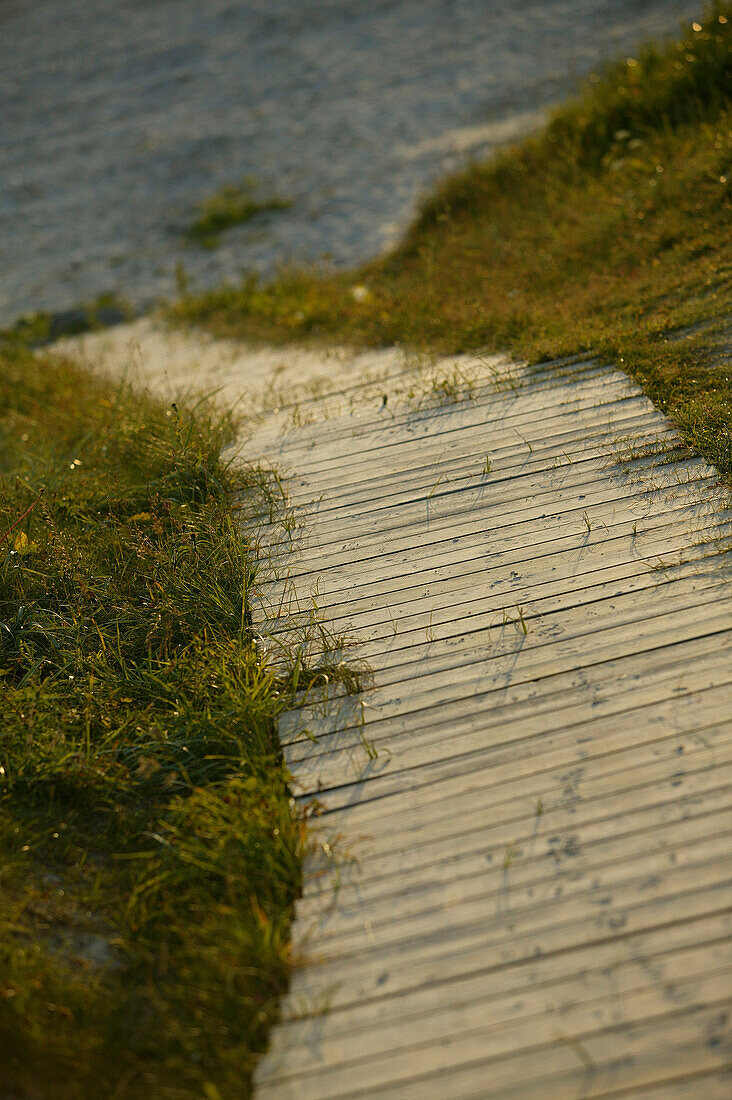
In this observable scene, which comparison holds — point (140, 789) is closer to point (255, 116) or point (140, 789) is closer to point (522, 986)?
point (522, 986)

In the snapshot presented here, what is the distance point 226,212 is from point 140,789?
29.4 feet

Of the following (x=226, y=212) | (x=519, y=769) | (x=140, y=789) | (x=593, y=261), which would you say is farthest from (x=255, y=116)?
(x=519, y=769)

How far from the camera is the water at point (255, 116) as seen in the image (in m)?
9.62

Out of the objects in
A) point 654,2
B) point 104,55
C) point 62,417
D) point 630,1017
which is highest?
point 104,55

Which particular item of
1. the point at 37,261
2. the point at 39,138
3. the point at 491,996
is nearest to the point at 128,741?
the point at 491,996

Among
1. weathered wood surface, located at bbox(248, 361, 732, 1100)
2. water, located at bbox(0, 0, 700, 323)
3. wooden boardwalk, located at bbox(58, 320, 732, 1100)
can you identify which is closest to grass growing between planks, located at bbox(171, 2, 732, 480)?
wooden boardwalk, located at bbox(58, 320, 732, 1100)

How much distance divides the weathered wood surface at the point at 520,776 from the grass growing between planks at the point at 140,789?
0.16m

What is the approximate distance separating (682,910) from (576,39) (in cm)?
1215

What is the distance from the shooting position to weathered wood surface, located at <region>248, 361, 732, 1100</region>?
1.90 meters

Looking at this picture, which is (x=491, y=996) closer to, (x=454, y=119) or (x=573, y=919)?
(x=573, y=919)

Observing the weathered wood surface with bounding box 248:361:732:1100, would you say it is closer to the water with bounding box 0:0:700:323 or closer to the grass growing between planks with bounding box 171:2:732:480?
the grass growing between planks with bounding box 171:2:732:480

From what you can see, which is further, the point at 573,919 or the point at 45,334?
the point at 45,334

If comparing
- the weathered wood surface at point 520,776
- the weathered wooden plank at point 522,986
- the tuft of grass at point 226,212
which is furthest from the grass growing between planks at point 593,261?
the tuft of grass at point 226,212

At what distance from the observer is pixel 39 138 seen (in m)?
13.0
